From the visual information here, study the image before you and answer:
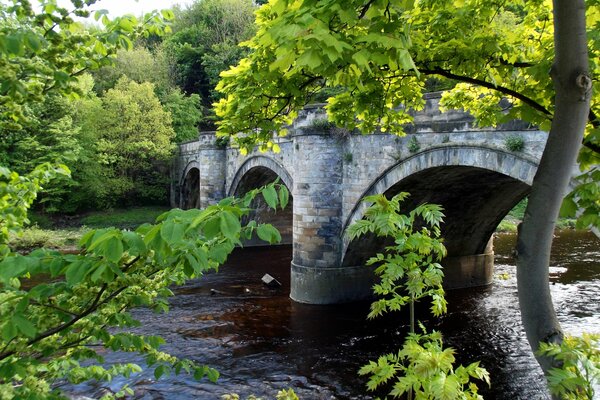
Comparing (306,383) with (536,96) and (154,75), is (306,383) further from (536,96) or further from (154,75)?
Result: (154,75)

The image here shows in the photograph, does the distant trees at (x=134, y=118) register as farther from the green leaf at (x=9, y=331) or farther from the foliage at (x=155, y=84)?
the green leaf at (x=9, y=331)

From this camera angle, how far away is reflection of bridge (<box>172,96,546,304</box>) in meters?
10.6

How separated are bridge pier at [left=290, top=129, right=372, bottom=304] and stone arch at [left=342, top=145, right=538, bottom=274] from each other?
412mm

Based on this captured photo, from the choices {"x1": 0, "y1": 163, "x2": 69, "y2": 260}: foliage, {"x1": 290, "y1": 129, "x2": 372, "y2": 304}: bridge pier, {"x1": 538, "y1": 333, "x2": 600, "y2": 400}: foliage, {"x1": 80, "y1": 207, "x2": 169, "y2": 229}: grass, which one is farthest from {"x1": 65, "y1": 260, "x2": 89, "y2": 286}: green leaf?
{"x1": 80, "y1": 207, "x2": 169, "y2": 229}: grass

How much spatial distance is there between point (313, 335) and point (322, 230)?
3.33 meters

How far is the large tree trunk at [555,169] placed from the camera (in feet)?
9.11

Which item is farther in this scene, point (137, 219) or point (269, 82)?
point (137, 219)

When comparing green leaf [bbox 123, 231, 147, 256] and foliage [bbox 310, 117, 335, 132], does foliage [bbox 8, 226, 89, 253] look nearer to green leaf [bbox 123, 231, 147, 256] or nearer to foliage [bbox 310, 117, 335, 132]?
foliage [bbox 310, 117, 335, 132]

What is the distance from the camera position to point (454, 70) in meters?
4.34

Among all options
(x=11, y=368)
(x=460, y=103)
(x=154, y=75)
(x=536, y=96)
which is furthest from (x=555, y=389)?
(x=154, y=75)

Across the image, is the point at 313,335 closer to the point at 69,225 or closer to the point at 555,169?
the point at 555,169

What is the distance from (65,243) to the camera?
923 inches

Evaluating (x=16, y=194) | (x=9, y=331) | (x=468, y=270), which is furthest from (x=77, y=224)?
(x=9, y=331)

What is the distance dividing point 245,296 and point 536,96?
38.5 ft
